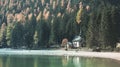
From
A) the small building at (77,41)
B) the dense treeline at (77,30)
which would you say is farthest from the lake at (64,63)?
the small building at (77,41)

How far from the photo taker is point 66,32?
121m

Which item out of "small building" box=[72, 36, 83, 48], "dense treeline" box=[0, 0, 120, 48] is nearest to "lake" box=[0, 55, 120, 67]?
"dense treeline" box=[0, 0, 120, 48]

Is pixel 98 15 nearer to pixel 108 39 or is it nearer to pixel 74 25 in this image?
pixel 108 39

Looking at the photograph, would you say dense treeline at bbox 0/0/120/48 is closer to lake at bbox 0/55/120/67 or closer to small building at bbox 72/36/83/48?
small building at bbox 72/36/83/48

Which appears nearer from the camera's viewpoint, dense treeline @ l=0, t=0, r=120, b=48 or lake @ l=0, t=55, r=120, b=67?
lake @ l=0, t=55, r=120, b=67

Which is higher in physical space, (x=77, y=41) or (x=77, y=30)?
(x=77, y=30)

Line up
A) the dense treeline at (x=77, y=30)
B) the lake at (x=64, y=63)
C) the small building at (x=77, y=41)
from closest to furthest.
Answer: the lake at (x=64, y=63) → the dense treeline at (x=77, y=30) → the small building at (x=77, y=41)

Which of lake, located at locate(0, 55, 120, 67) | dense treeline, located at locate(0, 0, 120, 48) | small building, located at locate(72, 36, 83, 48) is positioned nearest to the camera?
lake, located at locate(0, 55, 120, 67)

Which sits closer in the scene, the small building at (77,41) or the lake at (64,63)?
the lake at (64,63)

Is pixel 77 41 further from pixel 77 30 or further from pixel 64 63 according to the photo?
pixel 64 63

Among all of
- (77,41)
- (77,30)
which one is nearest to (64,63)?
(77,41)

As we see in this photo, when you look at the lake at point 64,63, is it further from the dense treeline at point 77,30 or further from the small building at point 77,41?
the small building at point 77,41

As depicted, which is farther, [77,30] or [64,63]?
[77,30]

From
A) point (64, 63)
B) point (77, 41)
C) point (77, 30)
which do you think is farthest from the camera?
point (77, 30)
